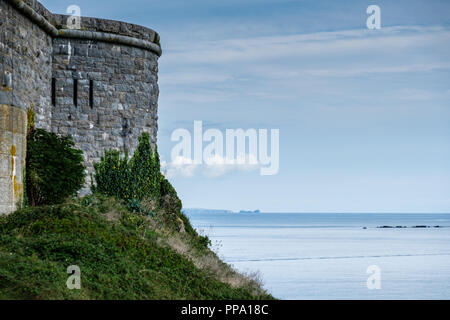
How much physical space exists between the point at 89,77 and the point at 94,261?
9.02 m

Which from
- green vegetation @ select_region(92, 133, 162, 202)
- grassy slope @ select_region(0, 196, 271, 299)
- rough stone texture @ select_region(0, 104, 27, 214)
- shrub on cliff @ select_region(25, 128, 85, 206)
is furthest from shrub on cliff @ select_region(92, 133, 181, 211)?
rough stone texture @ select_region(0, 104, 27, 214)

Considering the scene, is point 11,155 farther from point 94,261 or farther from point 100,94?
point 100,94

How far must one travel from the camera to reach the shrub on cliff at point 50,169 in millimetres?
15930

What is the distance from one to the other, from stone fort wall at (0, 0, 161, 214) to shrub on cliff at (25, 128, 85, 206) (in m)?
1.05

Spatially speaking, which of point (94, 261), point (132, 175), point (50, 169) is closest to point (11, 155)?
point (50, 169)

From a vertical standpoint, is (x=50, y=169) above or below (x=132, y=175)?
below

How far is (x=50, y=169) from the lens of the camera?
1631cm

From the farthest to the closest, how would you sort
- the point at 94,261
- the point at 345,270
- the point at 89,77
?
1. the point at 345,270
2. the point at 89,77
3. the point at 94,261

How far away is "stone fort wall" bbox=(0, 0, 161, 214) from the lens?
17.3 metres

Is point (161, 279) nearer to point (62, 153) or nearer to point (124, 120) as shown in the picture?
point (62, 153)

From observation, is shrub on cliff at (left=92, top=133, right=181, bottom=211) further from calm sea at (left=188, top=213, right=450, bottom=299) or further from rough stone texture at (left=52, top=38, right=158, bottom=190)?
calm sea at (left=188, top=213, right=450, bottom=299)
